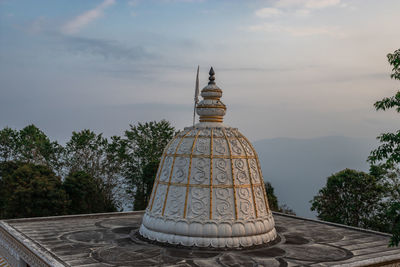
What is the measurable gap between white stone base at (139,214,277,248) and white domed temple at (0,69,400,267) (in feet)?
0.11

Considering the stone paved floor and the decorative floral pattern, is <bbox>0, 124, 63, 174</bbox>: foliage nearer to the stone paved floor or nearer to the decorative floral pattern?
the stone paved floor

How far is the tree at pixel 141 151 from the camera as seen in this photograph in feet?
107

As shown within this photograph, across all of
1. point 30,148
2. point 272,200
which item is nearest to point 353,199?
point 272,200

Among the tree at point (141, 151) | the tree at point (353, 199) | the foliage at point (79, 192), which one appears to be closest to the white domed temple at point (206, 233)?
the tree at point (353, 199)

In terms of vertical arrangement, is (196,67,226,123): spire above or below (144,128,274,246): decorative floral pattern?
above

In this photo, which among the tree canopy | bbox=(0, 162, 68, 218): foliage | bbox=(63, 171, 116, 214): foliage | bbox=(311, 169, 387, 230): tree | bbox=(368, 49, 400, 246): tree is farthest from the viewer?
the tree canopy

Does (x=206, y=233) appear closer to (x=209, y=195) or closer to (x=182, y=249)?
(x=182, y=249)

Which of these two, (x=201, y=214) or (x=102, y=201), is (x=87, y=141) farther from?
(x=201, y=214)

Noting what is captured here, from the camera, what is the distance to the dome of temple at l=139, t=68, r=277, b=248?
13.3 m

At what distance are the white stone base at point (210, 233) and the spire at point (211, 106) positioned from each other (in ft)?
14.2

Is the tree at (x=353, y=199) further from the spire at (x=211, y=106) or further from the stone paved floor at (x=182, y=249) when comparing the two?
the spire at (x=211, y=106)

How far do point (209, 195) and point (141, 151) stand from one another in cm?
2046

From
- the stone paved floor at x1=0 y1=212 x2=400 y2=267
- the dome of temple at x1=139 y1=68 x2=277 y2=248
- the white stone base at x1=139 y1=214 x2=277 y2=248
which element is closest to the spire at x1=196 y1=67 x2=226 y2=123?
the dome of temple at x1=139 y1=68 x2=277 y2=248

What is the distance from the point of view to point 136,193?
108ft
